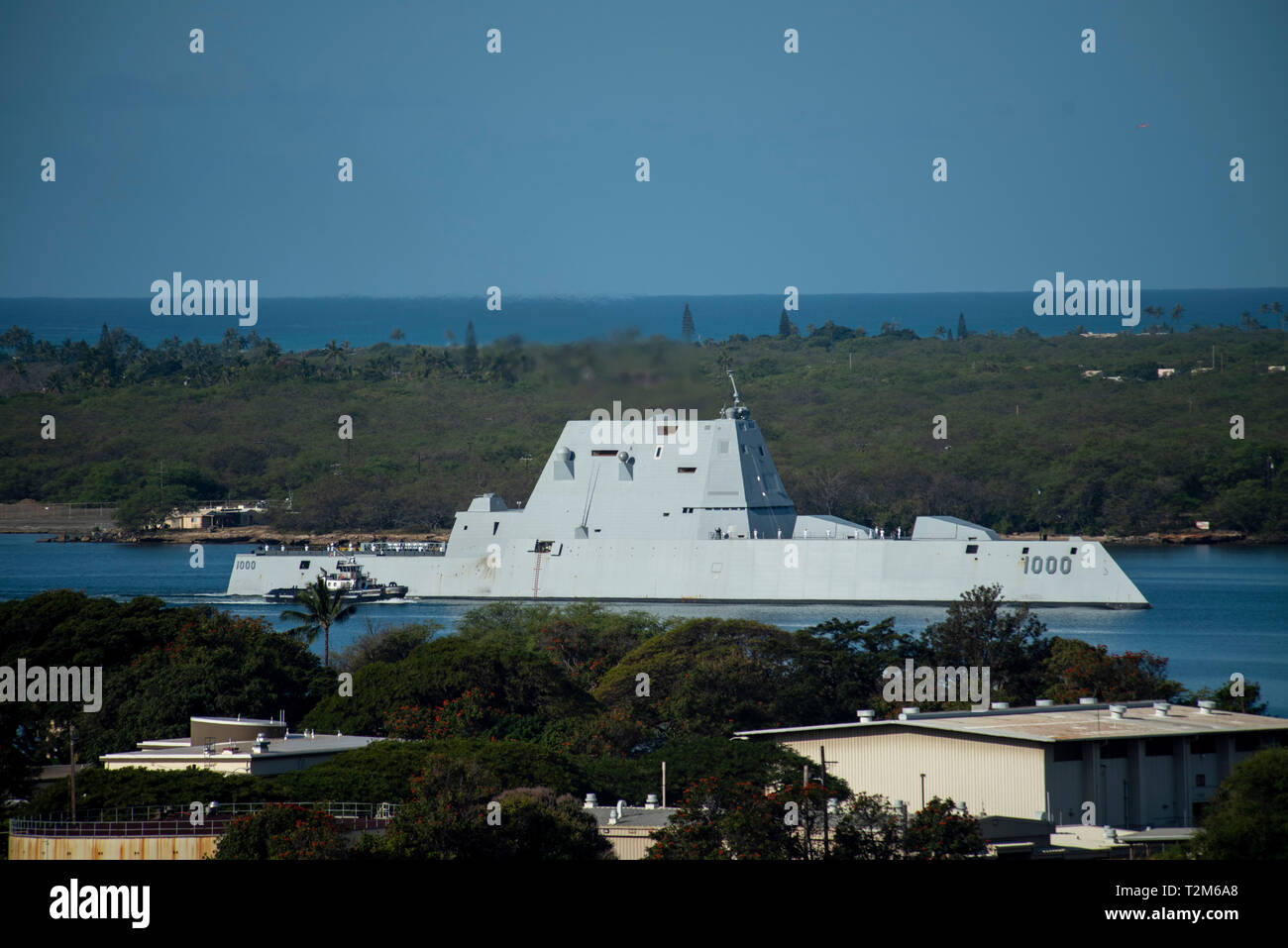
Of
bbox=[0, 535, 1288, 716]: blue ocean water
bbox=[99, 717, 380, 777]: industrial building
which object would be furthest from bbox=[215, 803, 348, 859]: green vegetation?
bbox=[0, 535, 1288, 716]: blue ocean water

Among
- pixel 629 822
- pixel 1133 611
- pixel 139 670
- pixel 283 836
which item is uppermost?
pixel 1133 611

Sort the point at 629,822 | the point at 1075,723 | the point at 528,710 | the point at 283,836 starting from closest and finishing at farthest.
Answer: the point at 283,836, the point at 629,822, the point at 1075,723, the point at 528,710

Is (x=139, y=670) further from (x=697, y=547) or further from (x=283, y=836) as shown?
(x=697, y=547)

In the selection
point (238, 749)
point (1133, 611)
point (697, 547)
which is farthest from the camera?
point (697, 547)

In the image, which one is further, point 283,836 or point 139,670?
point 139,670

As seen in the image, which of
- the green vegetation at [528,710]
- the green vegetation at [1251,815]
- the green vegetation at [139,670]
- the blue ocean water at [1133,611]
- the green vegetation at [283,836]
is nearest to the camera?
the green vegetation at [283,836]

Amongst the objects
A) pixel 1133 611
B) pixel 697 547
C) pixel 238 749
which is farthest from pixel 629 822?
pixel 697 547

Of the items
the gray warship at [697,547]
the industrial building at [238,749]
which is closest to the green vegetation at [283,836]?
the industrial building at [238,749]

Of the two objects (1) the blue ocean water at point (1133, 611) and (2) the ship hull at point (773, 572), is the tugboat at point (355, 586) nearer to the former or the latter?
(2) the ship hull at point (773, 572)
